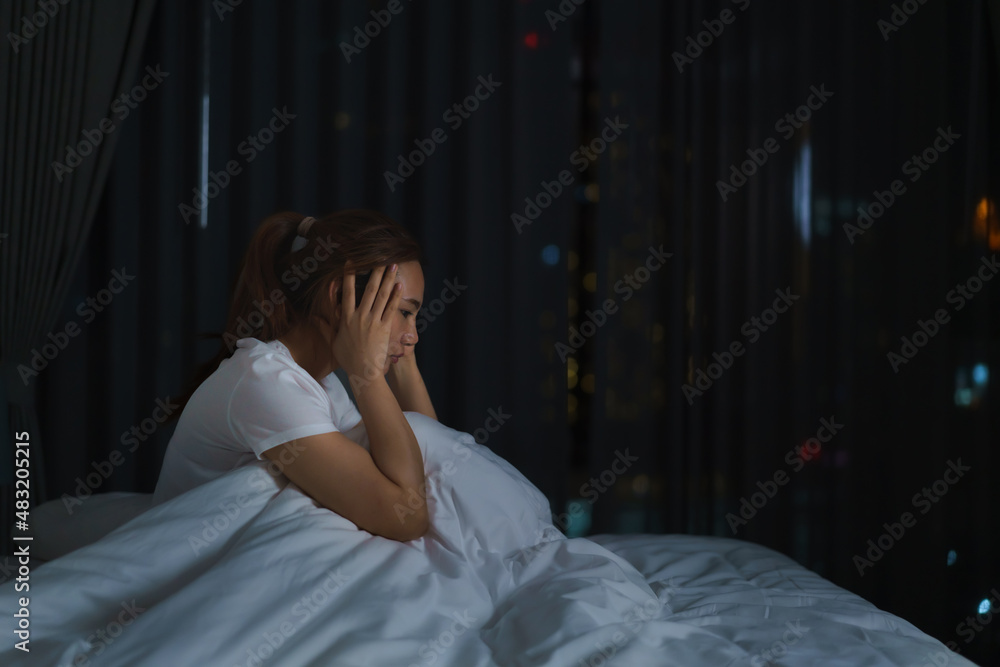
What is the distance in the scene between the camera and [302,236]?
1.48 meters

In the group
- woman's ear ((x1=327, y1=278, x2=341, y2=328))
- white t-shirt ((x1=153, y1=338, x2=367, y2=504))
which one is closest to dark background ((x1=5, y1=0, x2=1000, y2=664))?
woman's ear ((x1=327, y1=278, x2=341, y2=328))

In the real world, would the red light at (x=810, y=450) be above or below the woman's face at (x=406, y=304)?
below

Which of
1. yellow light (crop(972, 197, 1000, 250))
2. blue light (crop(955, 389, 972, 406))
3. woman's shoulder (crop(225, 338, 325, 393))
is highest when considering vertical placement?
yellow light (crop(972, 197, 1000, 250))

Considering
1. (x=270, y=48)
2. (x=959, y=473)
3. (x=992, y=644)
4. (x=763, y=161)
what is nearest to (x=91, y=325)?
(x=270, y=48)

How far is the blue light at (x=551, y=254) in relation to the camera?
2420mm

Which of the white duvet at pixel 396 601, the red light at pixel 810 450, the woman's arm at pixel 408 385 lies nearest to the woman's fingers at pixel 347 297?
the white duvet at pixel 396 601

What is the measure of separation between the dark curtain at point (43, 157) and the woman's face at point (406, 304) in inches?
49.7

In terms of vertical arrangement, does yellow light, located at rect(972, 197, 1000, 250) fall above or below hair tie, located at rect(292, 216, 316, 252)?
above

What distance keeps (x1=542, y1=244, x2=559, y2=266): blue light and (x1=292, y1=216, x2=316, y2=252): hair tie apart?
1046 mm

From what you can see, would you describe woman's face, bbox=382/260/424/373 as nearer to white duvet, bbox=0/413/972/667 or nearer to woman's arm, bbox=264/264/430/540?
woman's arm, bbox=264/264/430/540

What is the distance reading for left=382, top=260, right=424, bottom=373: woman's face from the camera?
57.5 inches

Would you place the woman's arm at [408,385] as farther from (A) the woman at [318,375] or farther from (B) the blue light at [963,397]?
(B) the blue light at [963,397]

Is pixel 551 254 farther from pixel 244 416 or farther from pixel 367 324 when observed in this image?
pixel 244 416

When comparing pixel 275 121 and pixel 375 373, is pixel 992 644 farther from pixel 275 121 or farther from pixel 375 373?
pixel 275 121
